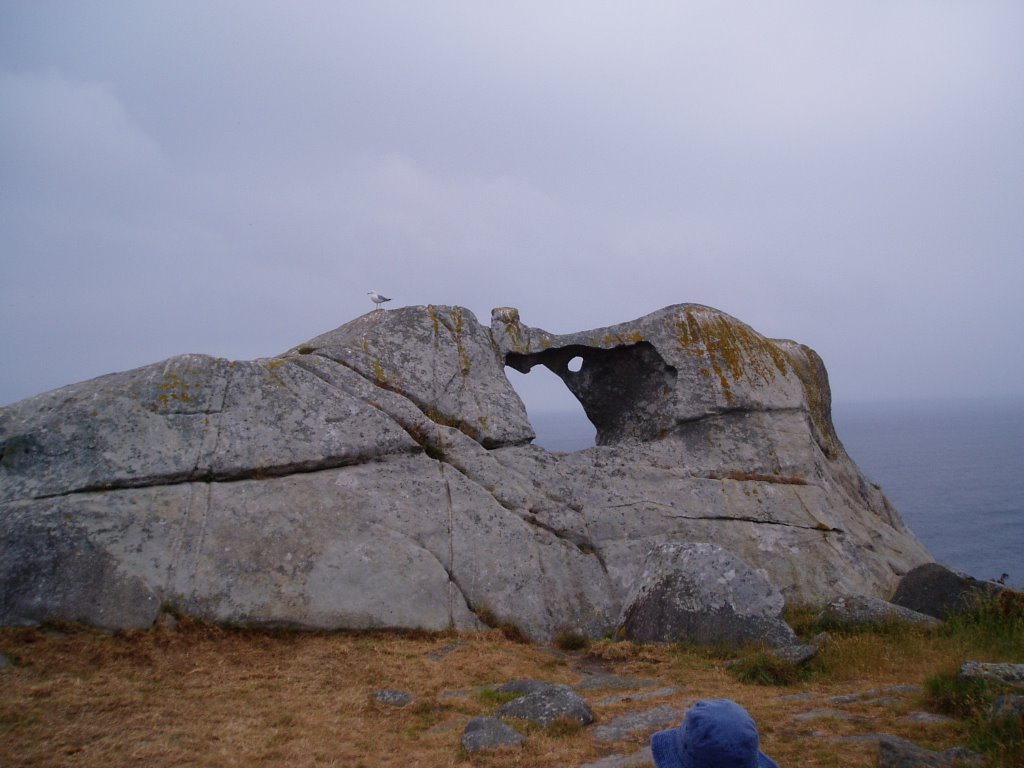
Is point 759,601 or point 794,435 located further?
point 794,435

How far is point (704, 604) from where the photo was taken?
35.7ft

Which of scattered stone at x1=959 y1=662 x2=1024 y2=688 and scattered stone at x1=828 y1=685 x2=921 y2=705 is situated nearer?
scattered stone at x1=959 y1=662 x2=1024 y2=688

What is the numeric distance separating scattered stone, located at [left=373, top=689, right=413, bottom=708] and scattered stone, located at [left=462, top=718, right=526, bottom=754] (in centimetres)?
131

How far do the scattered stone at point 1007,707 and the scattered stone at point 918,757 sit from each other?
0.49 meters

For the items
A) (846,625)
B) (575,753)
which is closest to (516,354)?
(846,625)

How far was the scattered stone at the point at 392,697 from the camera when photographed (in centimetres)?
820

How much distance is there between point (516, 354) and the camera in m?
15.8

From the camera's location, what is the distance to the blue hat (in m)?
3.56

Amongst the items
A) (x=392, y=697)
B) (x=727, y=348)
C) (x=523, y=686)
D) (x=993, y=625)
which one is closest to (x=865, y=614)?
(x=993, y=625)

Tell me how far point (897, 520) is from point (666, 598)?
10.3 m

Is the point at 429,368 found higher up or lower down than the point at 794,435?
higher up

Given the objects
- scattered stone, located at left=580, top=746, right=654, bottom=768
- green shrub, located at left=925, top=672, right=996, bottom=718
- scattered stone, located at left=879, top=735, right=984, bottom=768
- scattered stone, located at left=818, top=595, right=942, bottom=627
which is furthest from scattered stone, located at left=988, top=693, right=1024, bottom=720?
scattered stone, located at left=818, top=595, right=942, bottom=627

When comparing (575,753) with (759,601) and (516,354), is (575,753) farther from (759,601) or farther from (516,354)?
(516,354)

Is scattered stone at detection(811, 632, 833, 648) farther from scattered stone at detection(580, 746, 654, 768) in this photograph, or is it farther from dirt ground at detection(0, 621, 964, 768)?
scattered stone at detection(580, 746, 654, 768)
